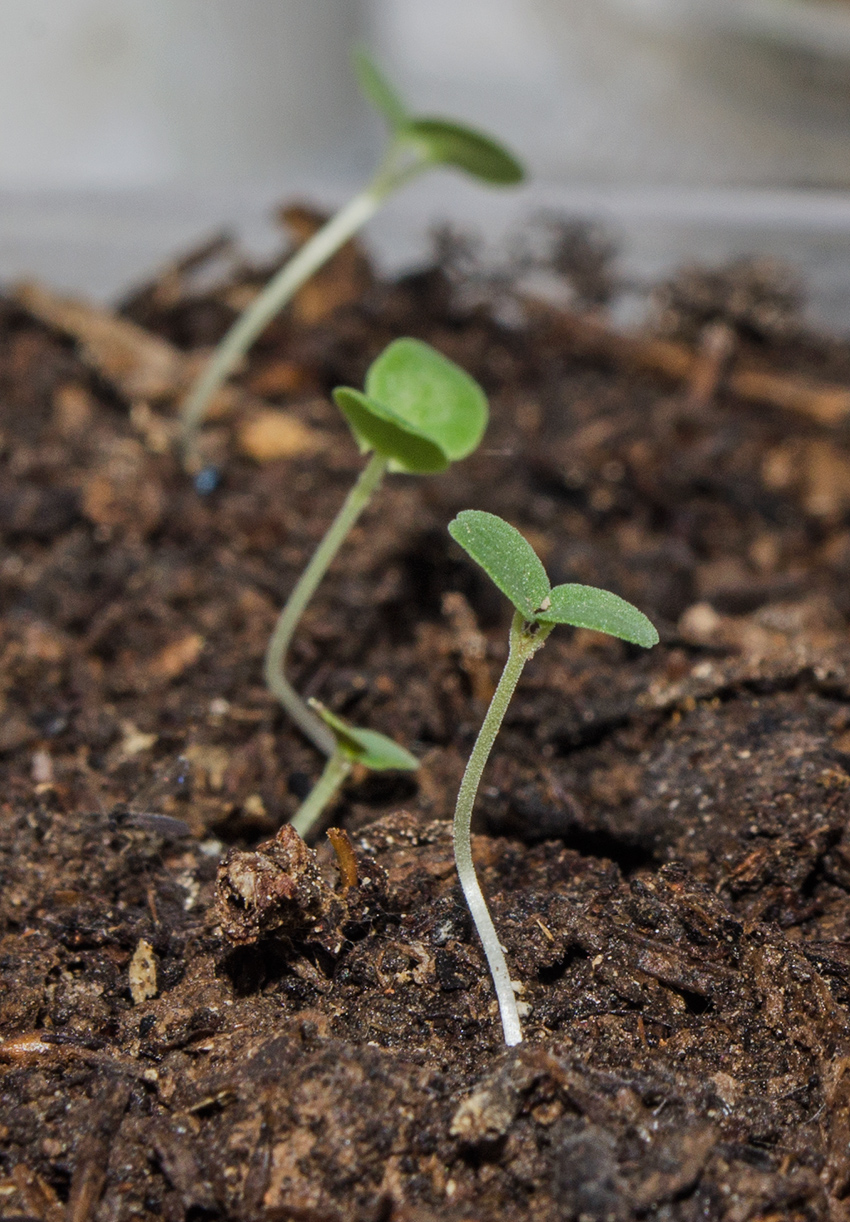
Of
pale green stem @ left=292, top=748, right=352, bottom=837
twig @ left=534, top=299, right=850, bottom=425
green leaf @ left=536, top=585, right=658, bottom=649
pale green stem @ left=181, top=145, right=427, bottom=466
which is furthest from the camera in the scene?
twig @ left=534, top=299, right=850, bottom=425

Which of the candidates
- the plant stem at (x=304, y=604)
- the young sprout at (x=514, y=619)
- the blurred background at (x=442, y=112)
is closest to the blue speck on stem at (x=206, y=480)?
the plant stem at (x=304, y=604)

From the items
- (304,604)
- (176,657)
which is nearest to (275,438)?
(176,657)

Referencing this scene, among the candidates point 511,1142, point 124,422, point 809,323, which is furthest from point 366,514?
point 809,323

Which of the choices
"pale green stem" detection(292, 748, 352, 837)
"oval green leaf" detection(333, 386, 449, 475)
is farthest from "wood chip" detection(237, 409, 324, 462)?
"pale green stem" detection(292, 748, 352, 837)

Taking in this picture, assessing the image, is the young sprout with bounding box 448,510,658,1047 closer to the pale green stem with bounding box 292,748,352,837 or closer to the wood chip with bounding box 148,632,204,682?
the pale green stem with bounding box 292,748,352,837

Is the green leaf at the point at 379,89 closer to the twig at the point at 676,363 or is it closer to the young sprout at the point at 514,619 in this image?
the twig at the point at 676,363

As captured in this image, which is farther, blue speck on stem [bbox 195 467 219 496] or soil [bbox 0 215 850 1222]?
blue speck on stem [bbox 195 467 219 496]
